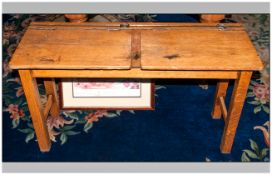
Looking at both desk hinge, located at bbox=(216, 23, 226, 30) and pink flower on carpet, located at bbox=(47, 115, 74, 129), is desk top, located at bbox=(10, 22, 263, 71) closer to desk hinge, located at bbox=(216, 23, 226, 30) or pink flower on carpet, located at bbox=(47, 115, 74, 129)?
desk hinge, located at bbox=(216, 23, 226, 30)

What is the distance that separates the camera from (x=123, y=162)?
6.06 feet

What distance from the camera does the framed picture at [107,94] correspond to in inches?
82.4

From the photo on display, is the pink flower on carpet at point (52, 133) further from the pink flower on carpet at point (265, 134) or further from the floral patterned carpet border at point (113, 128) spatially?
the pink flower on carpet at point (265, 134)

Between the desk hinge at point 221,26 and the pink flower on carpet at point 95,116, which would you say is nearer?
the desk hinge at point 221,26

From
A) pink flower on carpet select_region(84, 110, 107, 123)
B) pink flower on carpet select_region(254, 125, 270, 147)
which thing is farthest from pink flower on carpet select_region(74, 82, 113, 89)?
pink flower on carpet select_region(254, 125, 270, 147)

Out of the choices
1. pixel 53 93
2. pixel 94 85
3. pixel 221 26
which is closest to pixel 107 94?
pixel 94 85

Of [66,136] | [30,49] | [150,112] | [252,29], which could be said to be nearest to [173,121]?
[150,112]

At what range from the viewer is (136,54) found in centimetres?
152

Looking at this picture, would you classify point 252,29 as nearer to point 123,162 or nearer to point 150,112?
point 150,112

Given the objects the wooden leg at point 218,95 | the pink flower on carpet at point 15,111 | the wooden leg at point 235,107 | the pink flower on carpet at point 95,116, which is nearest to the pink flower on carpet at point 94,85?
the pink flower on carpet at point 95,116

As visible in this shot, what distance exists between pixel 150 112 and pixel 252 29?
4.92ft

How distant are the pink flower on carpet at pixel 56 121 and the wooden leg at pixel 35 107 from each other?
6.2 inches

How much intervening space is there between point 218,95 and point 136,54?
680 mm

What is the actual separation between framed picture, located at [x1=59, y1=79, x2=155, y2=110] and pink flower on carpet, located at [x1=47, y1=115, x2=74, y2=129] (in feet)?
0.27
